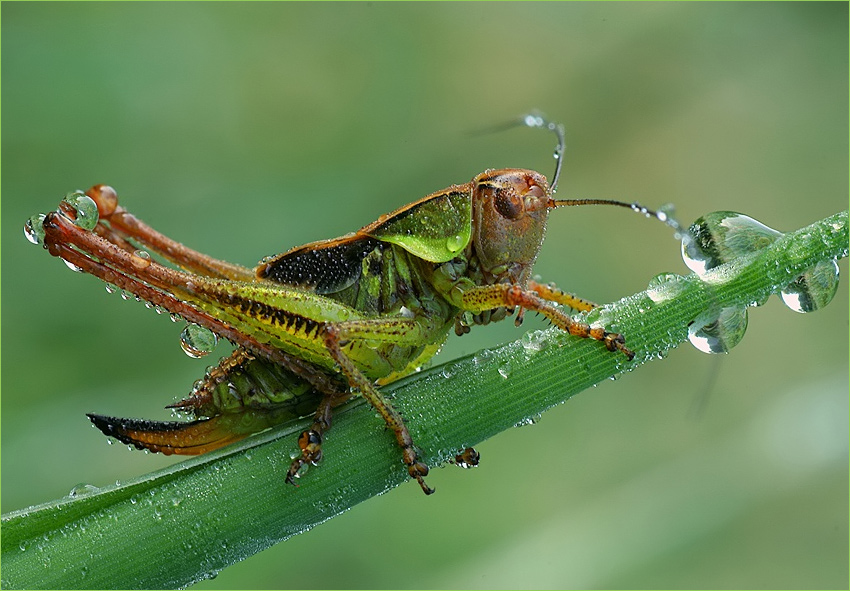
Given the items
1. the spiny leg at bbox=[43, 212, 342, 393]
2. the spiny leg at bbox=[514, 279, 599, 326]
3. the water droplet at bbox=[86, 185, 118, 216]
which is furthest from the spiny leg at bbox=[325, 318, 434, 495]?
the water droplet at bbox=[86, 185, 118, 216]

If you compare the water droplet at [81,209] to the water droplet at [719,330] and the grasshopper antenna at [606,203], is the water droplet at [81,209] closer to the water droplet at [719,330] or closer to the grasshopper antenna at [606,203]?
the grasshopper antenna at [606,203]


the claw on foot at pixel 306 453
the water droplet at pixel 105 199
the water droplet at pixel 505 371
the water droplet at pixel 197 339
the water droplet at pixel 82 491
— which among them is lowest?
the water droplet at pixel 82 491

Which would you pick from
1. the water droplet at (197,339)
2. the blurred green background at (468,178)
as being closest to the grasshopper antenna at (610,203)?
the blurred green background at (468,178)

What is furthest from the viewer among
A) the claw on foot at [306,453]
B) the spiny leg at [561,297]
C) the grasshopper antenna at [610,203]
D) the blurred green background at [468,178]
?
the blurred green background at [468,178]

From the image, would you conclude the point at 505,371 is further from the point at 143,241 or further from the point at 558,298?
the point at 143,241

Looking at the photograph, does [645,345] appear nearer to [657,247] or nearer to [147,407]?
[147,407]

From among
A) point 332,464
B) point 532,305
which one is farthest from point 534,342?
point 332,464

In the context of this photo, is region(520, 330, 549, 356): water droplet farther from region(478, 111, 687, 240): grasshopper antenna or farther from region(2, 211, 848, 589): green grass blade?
region(478, 111, 687, 240): grasshopper antenna
